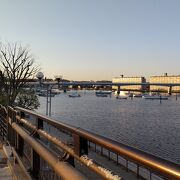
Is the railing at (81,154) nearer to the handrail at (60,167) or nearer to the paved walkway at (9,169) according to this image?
the handrail at (60,167)

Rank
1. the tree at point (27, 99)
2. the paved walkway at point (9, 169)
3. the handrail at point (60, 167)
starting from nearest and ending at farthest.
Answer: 1. the handrail at point (60, 167)
2. the paved walkway at point (9, 169)
3. the tree at point (27, 99)

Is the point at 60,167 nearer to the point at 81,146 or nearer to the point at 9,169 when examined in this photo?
the point at 81,146

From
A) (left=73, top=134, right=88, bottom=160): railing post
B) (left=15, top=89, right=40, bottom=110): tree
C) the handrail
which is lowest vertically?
(left=15, top=89, right=40, bottom=110): tree

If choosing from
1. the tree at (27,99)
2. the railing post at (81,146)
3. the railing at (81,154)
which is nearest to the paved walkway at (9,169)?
the railing at (81,154)

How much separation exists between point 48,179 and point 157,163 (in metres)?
3.15

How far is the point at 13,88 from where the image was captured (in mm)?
26391

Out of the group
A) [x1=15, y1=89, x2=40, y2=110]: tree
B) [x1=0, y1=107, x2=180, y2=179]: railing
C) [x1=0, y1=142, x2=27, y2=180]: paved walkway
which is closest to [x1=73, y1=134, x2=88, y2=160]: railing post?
[x1=0, y1=107, x2=180, y2=179]: railing

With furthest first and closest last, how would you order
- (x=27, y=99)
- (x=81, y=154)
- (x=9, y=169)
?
(x=27, y=99), (x=9, y=169), (x=81, y=154)

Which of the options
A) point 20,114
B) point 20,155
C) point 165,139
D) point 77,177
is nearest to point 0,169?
point 20,155

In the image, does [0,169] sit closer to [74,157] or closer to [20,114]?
[20,114]

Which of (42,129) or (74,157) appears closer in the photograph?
(74,157)

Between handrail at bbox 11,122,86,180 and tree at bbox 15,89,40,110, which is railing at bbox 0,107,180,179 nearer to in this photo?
handrail at bbox 11,122,86,180

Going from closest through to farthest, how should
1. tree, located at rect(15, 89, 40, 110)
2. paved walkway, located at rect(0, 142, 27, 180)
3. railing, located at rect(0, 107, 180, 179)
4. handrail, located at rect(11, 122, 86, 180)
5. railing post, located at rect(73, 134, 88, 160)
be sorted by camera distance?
railing, located at rect(0, 107, 180, 179), handrail, located at rect(11, 122, 86, 180), railing post, located at rect(73, 134, 88, 160), paved walkway, located at rect(0, 142, 27, 180), tree, located at rect(15, 89, 40, 110)

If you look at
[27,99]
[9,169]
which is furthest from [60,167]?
[27,99]
